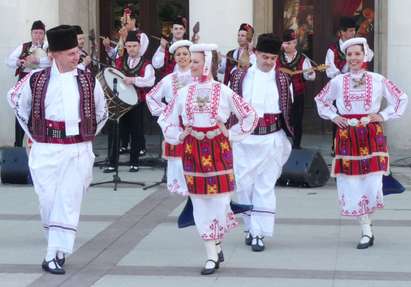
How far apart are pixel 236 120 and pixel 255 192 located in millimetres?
671

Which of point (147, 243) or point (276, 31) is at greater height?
point (276, 31)

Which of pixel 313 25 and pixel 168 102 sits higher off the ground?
pixel 313 25

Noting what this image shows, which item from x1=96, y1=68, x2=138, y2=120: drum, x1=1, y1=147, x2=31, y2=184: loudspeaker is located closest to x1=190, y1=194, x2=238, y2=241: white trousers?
x1=96, y1=68, x2=138, y2=120: drum

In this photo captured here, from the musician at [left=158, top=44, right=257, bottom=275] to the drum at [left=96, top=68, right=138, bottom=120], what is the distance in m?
4.33

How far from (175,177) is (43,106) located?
2.50 meters

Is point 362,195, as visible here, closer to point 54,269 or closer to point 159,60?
point 54,269

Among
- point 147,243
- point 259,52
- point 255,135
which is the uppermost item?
point 259,52

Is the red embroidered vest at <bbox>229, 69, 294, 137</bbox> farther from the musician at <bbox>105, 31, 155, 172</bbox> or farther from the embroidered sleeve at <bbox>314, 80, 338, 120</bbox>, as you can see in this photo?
the musician at <bbox>105, 31, 155, 172</bbox>

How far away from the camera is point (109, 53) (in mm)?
14688

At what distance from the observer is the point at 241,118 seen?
27.2ft

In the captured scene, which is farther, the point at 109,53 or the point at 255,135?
the point at 109,53

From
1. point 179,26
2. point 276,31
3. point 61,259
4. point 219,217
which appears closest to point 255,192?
point 219,217

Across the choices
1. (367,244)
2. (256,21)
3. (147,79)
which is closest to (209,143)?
(367,244)

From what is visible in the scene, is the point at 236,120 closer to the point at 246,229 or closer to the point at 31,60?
the point at 246,229
